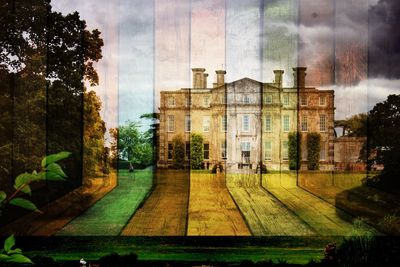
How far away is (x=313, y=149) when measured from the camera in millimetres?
3699

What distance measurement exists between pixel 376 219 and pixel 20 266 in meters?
2.47

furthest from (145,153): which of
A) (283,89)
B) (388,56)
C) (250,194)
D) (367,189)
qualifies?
(388,56)

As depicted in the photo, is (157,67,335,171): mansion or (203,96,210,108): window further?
(203,96,210,108): window

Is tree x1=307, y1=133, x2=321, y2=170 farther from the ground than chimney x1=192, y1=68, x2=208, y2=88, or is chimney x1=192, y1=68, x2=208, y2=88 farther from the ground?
chimney x1=192, y1=68, x2=208, y2=88

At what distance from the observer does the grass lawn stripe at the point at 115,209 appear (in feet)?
12.1

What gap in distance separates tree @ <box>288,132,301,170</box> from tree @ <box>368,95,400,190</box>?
0.53 m

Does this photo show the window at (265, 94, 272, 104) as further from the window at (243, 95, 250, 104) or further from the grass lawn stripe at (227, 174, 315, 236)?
the grass lawn stripe at (227, 174, 315, 236)

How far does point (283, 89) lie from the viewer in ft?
12.3

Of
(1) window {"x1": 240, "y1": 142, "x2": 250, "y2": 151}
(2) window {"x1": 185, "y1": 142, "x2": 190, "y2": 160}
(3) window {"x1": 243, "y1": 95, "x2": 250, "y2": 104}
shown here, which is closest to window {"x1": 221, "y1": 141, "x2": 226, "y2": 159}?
(1) window {"x1": 240, "y1": 142, "x2": 250, "y2": 151}

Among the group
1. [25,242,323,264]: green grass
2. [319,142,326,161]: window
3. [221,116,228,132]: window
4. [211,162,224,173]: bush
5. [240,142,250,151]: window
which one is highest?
[221,116,228,132]: window

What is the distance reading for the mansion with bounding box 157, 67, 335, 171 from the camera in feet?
12.0

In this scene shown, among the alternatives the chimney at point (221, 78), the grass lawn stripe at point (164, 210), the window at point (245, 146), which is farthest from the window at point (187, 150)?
the chimney at point (221, 78)

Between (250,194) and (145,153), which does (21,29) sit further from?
(250,194)

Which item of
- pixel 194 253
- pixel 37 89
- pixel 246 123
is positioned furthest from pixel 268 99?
pixel 37 89
